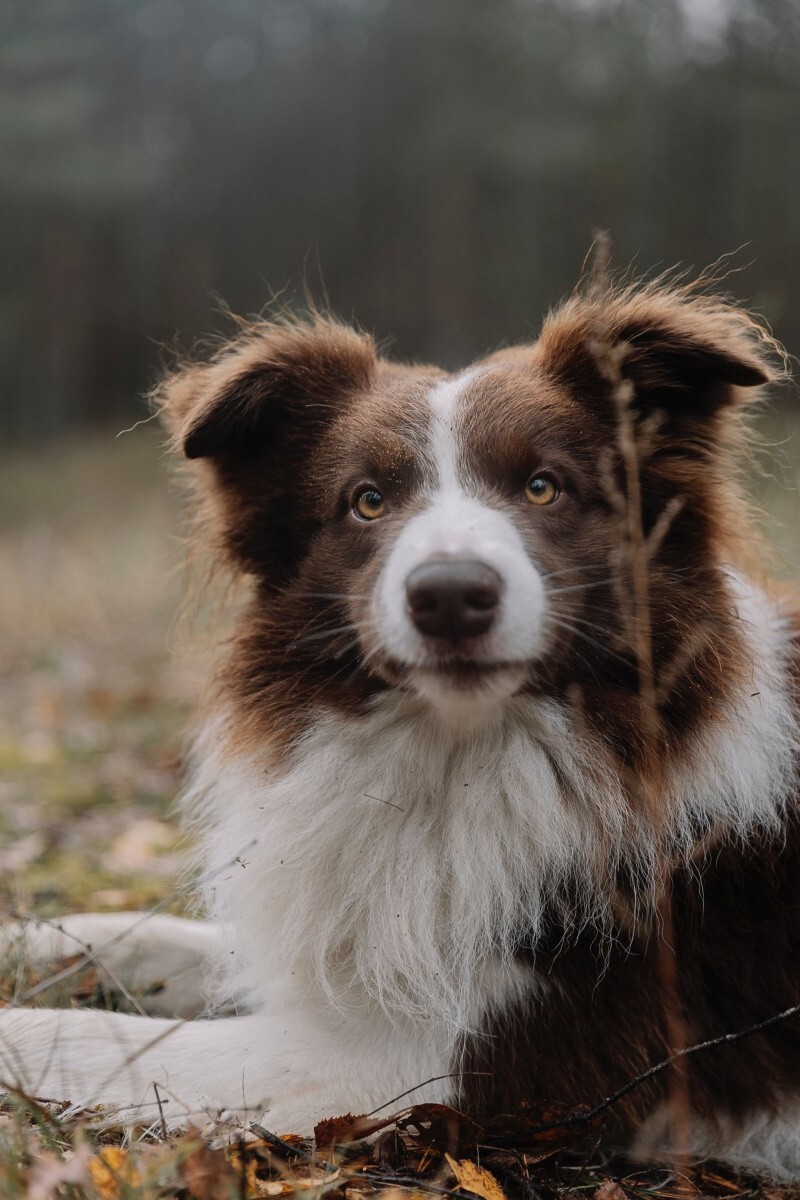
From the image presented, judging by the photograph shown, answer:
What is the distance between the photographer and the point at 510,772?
10.7 feet

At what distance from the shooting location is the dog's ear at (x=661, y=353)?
343 centimetres

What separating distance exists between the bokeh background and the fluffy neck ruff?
15.4 feet

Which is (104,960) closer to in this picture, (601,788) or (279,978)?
(279,978)

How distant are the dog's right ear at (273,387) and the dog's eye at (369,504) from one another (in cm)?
42

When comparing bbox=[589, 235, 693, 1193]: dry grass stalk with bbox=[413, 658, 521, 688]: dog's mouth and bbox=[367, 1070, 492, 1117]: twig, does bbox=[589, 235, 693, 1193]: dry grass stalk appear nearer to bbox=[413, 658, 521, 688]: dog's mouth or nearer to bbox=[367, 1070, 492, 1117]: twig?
bbox=[413, 658, 521, 688]: dog's mouth

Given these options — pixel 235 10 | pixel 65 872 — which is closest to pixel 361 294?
pixel 235 10

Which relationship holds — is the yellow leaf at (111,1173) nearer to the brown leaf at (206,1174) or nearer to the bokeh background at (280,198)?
the brown leaf at (206,1174)

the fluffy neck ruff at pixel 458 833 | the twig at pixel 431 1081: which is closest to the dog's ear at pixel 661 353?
the fluffy neck ruff at pixel 458 833

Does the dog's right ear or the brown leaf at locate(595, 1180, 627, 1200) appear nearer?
the brown leaf at locate(595, 1180, 627, 1200)

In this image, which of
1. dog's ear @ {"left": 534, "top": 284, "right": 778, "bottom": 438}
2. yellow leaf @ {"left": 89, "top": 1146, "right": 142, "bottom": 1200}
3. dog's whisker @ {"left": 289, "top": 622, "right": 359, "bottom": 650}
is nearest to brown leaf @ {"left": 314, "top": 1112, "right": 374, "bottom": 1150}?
yellow leaf @ {"left": 89, "top": 1146, "right": 142, "bottom": 1200}

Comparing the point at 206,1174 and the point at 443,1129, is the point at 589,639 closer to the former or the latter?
the point at 443,1129

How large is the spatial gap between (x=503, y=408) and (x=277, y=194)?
24.4m

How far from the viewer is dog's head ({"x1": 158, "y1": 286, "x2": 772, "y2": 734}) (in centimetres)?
299

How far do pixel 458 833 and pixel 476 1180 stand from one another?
91cm
